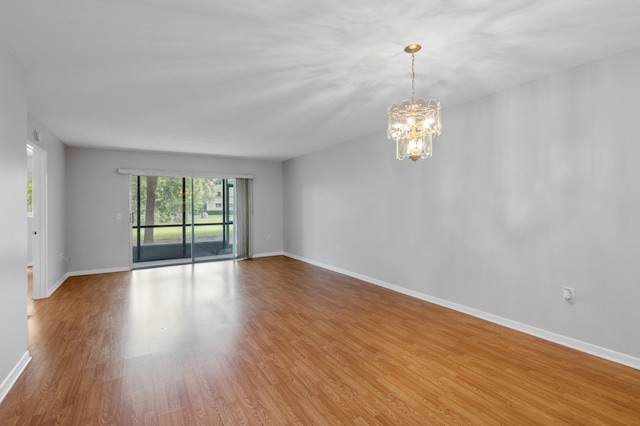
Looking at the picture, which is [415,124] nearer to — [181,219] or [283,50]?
[283,50]

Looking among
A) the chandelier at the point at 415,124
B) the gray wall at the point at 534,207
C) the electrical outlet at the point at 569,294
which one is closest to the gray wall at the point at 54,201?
the chandelier at the point at 415,124

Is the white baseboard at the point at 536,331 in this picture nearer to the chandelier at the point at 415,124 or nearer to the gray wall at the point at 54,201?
the chandelier at the point at 415,124

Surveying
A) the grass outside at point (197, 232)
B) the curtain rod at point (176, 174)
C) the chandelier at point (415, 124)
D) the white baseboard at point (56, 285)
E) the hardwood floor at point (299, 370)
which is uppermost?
the curtain rod at point (176, 174)

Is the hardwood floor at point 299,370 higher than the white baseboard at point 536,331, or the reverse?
the white baseboard at point 536,331

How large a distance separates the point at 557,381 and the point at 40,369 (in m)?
4.08

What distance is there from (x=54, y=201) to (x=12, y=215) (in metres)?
3.17

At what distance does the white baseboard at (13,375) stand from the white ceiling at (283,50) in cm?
243

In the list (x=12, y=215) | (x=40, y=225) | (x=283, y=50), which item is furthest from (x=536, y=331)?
(x=40, y=225)

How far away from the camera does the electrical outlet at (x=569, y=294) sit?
289cm

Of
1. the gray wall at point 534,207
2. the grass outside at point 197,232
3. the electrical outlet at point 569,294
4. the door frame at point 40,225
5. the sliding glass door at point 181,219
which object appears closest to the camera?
the gray wall at point 534,207

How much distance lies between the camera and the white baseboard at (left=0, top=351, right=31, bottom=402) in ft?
7.09

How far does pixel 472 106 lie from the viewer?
3.74 m

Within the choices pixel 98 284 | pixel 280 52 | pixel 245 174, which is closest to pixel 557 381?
pixel 280 52

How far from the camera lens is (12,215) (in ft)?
7.96
